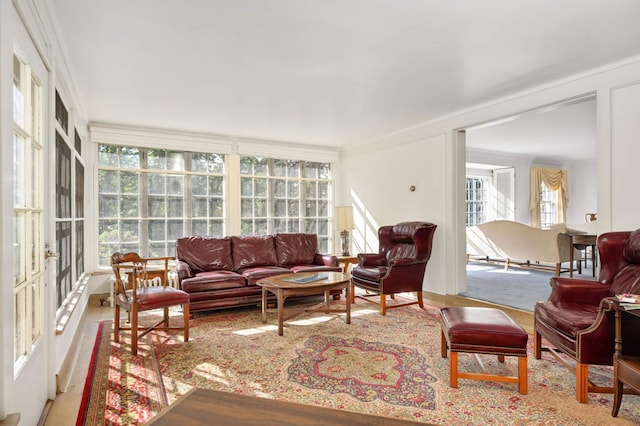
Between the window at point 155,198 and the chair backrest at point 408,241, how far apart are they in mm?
2644

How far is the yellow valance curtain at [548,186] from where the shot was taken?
8.74m

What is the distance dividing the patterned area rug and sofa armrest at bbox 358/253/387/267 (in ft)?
4.10

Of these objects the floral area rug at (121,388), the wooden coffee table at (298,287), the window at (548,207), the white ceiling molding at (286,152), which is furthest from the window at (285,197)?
the window at (548,207)

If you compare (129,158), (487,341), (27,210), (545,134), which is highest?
(545,134)

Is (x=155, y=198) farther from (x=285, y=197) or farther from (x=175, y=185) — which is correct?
(x=285, y=197)

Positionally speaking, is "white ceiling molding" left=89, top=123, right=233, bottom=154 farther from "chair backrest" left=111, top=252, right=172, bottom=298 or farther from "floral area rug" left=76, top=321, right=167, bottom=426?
"floral area rug" left=76, top=321, right=167, bottom=426

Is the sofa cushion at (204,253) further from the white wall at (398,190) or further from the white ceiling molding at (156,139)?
the white wall at (398,190)

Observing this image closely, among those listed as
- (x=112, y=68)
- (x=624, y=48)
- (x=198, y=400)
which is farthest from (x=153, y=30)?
(x=624, y=48)

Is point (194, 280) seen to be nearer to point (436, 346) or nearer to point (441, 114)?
point (436, 346)

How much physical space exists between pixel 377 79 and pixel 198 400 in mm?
3151

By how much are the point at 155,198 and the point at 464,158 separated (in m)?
4.41

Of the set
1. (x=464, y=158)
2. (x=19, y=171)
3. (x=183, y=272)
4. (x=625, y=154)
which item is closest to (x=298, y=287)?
(x=183, y=272)

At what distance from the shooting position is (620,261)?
114 inches

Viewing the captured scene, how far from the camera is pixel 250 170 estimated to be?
6352 millimetres
